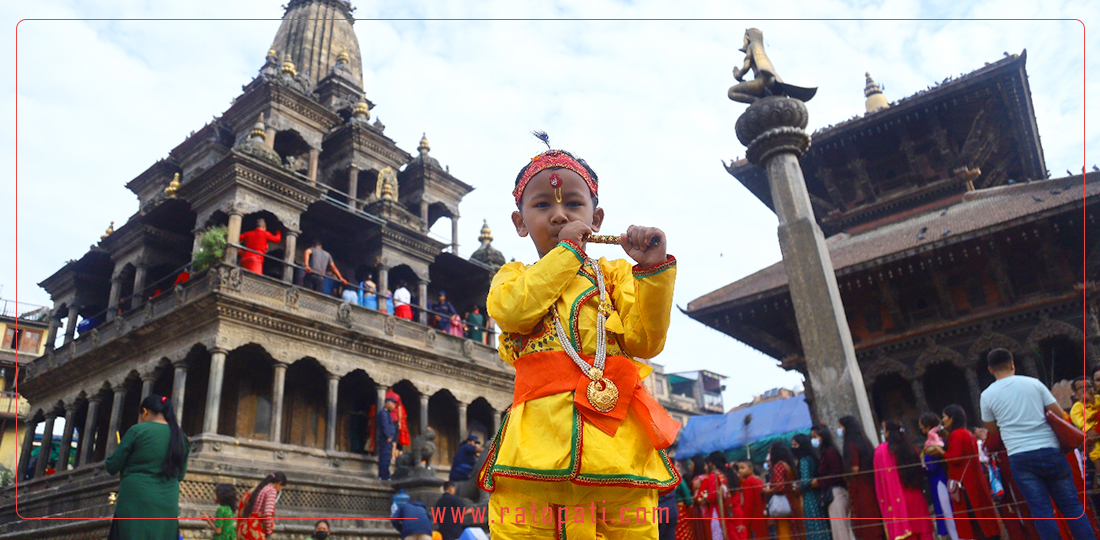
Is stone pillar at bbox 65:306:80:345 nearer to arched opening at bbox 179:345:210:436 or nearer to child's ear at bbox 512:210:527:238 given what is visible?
arched opening at bbox 179:345:210:436

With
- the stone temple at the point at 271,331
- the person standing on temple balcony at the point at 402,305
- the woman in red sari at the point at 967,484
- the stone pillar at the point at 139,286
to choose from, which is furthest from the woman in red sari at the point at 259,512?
the stone pillar at the point at 139,286

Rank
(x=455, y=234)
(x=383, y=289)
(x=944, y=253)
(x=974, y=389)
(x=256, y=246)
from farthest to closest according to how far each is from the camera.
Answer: (x=455, y=234) < (x=383, y=289) < (x=256, y=246) < (x=974, y=389) < (x=944, y=253)

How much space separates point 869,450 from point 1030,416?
170 centimetres

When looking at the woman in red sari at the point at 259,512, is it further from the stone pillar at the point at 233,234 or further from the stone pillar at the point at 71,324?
the stone pillar at the point at 71,324

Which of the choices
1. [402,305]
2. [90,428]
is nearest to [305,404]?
[402,305]

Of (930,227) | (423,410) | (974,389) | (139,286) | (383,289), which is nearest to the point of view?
(974,389)

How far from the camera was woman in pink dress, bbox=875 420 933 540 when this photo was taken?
5660 millimetres

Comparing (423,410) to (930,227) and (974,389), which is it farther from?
(930,227)

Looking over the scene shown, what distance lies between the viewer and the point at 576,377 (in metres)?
2.27

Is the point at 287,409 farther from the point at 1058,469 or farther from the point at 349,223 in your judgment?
the point at 1058,469

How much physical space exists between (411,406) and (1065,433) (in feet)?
57.9

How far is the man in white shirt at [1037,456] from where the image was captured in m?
4.55

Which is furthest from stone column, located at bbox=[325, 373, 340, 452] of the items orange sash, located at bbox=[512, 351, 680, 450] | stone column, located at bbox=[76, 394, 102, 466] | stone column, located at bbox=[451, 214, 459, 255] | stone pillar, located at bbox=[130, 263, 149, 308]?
orange sash, located at bbox=[512, 351, 680, 450]

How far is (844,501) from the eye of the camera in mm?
6297
